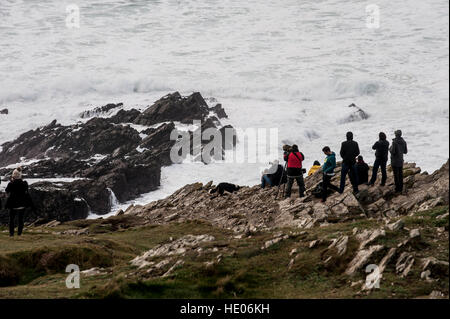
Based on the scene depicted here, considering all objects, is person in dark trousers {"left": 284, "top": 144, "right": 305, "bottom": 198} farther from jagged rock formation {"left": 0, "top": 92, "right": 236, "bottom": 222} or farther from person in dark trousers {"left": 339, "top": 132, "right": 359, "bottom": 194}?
jagged rock formation {"left": 0, "top": 92, "right": 236, "bottom": 222}

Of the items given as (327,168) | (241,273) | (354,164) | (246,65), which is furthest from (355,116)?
(241,273)

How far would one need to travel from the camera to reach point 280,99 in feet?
282

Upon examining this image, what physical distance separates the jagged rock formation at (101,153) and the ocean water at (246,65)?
3146 millimetres

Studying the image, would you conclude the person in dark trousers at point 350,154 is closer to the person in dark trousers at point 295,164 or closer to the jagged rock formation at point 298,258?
the jagged rock formation at point 298,258

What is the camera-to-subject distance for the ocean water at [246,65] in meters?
70.0

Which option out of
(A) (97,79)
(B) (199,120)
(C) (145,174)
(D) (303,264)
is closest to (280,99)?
(B) (199,120)

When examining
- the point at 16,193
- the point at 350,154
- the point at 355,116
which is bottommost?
the point at 16,193

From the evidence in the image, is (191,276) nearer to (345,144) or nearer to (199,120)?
(345,144)

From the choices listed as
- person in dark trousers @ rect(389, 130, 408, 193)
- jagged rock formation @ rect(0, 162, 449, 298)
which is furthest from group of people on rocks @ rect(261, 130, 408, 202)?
jagged rock formation @ rect(0, 162, 449, 298)

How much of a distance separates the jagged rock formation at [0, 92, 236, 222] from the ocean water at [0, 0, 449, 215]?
3146 millimetres

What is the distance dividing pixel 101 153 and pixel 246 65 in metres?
45.4

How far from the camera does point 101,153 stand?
200ft

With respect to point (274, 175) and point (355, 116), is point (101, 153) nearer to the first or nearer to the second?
point (355, 116)
